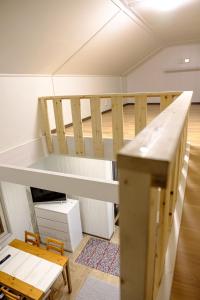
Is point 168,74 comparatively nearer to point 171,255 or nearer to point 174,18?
point 174,18

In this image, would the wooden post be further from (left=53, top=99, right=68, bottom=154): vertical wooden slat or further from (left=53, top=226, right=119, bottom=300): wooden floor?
(left=53, top=226, right=119, bottom=300): wooden floor

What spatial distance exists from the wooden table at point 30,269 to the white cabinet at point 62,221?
36.5 inches

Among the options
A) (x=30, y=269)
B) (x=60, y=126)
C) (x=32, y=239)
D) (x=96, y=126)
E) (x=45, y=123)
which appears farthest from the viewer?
(x=32, y=239)

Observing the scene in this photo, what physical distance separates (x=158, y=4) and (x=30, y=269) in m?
4.48

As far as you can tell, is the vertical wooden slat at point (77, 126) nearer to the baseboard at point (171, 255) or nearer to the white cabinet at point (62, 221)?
the white cabinet at point (62, 221)

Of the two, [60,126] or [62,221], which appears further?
[62,221]

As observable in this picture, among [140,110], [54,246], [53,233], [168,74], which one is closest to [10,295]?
[54,246]

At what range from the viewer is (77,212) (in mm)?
4852

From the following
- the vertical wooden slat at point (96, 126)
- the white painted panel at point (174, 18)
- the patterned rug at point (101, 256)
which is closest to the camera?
the vertical wooden slat at point (96, 126)

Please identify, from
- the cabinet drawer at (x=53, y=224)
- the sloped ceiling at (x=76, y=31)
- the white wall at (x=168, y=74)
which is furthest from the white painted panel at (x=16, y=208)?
the white wall at (x=168, y=74)

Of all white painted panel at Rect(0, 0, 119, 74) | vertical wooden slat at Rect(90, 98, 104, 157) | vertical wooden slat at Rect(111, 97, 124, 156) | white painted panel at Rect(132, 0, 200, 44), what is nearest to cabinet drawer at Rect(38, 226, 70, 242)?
vertical wooden slat at Rect(90, 98, 104, 157)

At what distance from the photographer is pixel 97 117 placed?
3053mm

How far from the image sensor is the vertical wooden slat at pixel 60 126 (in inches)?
132

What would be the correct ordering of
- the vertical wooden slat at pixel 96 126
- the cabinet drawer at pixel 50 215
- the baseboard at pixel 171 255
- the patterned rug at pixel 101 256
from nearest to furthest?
1. the baseboard at pixel 171 255
2. the vertical wooden slat at pixel 96 126
3. the patterned rug at pixel 101 256
4. the cabinet drawer at pixel 50 215
